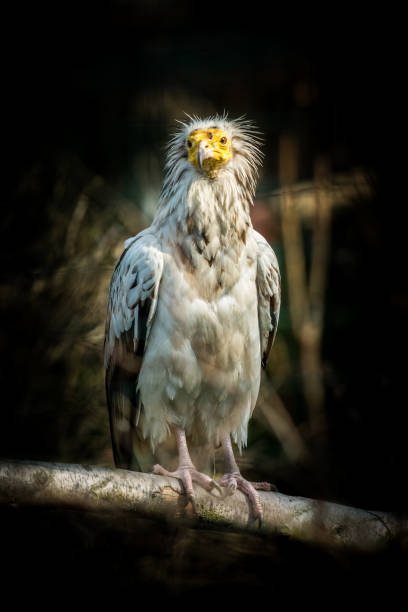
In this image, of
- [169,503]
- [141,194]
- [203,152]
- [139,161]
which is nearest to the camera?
[169,503]

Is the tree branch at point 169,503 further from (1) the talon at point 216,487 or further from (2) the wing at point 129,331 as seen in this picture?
(2) the wing at point 129,331

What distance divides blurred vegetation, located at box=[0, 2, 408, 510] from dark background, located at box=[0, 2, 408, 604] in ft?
0.04

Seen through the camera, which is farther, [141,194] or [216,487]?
[141,194]

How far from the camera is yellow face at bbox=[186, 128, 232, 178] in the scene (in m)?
2.67

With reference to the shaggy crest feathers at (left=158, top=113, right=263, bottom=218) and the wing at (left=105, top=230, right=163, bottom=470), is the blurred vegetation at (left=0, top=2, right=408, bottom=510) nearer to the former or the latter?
the shaggy crest feathers at (left=158, top=113, right=263, bottom=218)

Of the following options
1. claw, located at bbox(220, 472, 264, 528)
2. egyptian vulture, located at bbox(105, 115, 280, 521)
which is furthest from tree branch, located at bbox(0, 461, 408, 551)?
egyptian vulture, located at bbox(105, 115, 280, 521)

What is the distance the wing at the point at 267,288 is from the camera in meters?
2.86

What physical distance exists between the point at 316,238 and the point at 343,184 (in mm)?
1376

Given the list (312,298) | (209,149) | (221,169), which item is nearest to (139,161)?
(221,169)

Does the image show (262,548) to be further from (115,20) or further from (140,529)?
(115,20)

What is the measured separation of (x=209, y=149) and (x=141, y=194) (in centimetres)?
153

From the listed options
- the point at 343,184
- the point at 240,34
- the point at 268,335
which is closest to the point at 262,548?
the point at 268,335

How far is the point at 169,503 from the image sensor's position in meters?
2.31

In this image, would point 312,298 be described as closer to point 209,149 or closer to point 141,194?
point 209,149
